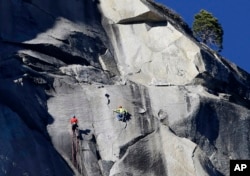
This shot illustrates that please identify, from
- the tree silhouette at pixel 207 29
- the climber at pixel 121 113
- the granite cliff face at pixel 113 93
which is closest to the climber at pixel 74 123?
the granite cliff face at pixel 113 93

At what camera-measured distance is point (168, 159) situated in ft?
164

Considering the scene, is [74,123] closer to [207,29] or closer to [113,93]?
[113,93]

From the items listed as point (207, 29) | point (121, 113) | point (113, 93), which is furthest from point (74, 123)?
point (207, 29)

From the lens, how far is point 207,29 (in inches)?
2469

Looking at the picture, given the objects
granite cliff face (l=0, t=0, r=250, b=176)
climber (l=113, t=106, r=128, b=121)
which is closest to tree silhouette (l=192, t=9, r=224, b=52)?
granite cliff face (l=0, t=0, r=250, b=176)

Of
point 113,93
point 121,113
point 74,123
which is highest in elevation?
point 113,93

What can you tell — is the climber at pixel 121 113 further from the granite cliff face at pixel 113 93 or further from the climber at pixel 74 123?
the climber at pixel 74 123

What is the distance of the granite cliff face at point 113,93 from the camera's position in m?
49.0

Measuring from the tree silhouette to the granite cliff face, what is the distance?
417cm

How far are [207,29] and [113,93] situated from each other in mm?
11807

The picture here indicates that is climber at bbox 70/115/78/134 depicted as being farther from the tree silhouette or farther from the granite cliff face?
the tree silhouette

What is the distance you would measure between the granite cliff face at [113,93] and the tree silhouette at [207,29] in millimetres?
4169

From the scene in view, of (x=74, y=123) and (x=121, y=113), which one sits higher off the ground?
(x=121, y=113)

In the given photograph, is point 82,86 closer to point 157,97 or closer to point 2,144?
point 157,97
